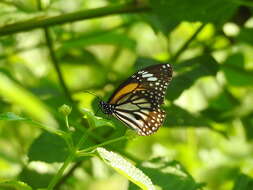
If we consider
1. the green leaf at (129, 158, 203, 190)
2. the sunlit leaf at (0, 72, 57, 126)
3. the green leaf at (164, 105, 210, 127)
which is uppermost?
the green leaf at (164, 105, 210, 127)

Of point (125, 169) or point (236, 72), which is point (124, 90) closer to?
point (236, 72)

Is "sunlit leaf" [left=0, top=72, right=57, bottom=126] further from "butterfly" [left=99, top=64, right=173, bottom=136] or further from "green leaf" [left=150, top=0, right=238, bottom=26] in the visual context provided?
"green leaf" [left=150, top=0, right=238, bottom=26]

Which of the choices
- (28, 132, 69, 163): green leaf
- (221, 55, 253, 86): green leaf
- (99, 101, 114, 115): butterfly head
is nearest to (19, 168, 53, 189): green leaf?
(28, 132, 69, 163): green leaf

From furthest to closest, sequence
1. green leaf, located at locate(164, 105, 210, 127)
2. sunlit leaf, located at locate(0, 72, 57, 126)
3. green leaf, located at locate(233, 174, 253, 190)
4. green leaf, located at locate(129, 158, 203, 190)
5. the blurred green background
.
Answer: green leaf, located at locate(164, 105, 210, 127) → the blurred green background → green leaf, located at locate(233, 174, 253, 190) → green leaf, located at locate(129, 158, 203, 190) → sunlit leaf, located at locate(0, 72, 57, 126)

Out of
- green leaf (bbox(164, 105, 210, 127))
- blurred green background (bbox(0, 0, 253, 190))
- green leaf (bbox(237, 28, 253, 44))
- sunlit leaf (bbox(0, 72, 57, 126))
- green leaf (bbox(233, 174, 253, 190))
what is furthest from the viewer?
green leaf (bbox(237, 28, 253, 44))

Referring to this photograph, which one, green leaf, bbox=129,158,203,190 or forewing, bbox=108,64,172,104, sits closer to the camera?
green leaf, bbox=129,158,203,190

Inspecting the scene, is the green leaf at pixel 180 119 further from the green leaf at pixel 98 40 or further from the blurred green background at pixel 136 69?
the green leaf at pixel 98 40

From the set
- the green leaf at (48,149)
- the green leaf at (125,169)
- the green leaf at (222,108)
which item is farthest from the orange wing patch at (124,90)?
the green leaf at (125,169)
